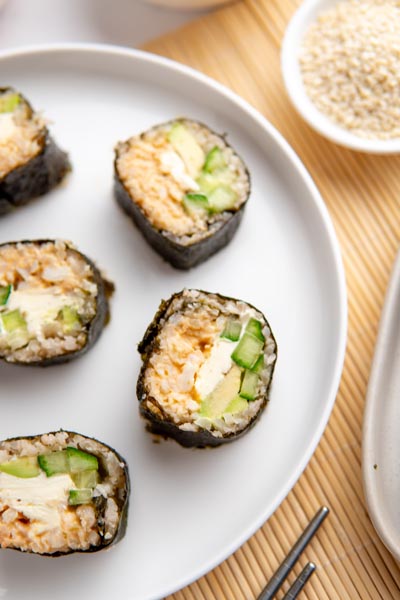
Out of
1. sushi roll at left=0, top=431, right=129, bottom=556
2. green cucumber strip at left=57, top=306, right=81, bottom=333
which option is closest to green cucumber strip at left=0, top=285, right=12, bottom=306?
green cucumber strip at left=57, top=306, right=81, bottom=333

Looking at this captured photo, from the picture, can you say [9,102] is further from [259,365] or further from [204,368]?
[259,365]

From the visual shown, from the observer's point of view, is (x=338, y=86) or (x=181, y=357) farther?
(x=338, y=86)

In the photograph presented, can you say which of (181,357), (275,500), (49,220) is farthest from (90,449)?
(49,220)

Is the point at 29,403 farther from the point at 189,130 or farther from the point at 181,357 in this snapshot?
the point at 189,130

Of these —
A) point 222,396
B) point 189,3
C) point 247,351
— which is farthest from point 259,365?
point 189,3

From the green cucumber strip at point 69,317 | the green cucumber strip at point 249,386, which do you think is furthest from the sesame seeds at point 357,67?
the green cucumber strip at point 69,317

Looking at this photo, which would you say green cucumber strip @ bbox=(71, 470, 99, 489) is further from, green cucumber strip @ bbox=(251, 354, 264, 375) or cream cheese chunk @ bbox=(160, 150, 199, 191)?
cream cheese chunk @ bbox=(160, 150, 199, 191)

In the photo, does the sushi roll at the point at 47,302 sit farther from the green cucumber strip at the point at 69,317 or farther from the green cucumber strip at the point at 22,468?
the green cucumber strip at the point at 22,468
